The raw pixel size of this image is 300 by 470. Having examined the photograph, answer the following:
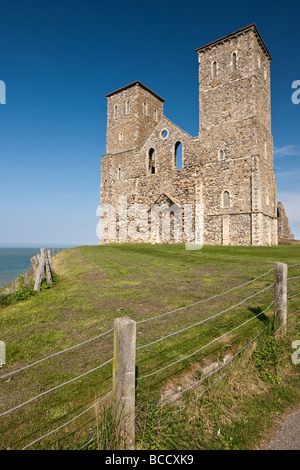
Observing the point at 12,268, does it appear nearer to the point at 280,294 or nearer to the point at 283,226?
the point at 280,294

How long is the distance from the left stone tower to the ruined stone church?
391 cm

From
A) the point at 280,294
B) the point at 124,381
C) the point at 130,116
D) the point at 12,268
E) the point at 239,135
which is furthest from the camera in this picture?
the point at 12,268

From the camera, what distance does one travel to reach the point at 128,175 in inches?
1297

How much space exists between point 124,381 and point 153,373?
37.9 inches

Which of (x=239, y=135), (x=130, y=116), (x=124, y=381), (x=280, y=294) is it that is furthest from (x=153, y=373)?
(x=130, y=116)

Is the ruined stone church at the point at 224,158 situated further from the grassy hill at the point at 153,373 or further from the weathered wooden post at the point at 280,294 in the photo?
the weathered wooden post at the point at 280,294

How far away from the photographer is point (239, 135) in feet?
80.1

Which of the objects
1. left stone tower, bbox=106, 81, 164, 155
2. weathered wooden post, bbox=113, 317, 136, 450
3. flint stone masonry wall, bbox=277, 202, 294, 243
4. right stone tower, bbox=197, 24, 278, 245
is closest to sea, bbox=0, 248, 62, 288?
weathered wooden post, bbox=113, 317, 136, 450

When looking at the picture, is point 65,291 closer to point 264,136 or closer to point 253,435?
point 253,435

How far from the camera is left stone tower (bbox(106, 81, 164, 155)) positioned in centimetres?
3425

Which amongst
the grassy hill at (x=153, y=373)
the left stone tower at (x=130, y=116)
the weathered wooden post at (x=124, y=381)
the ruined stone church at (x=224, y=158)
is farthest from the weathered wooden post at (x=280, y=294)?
the left stone tower at (x=130, y=116)

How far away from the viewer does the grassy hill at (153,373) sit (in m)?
2.86

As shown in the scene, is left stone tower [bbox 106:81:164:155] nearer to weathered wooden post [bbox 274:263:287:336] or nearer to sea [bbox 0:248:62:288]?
sea [bbox 0:248:62:288]
